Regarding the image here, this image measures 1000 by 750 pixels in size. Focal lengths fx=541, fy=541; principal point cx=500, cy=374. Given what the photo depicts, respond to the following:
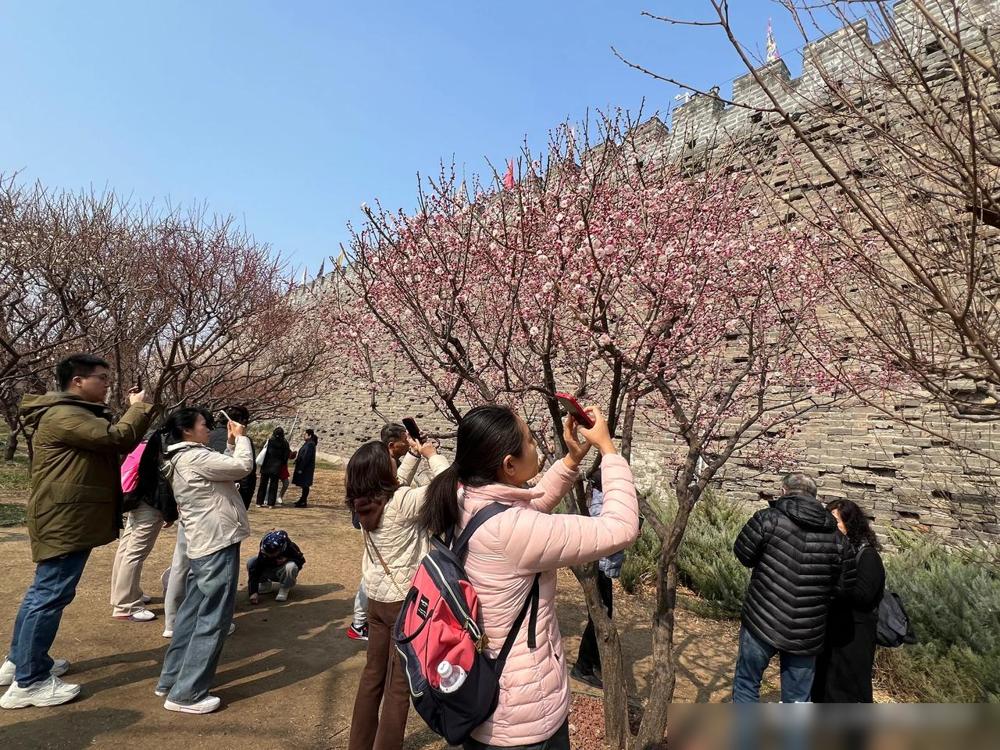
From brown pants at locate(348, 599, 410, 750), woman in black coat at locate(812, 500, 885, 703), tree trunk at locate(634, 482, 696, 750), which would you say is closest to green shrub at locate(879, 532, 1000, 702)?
woman in black coat at locate(812, 500, 885, 703)

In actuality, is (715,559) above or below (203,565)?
below

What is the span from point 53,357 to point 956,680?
11.7m

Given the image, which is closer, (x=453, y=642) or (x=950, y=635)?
(x=453, y=642)

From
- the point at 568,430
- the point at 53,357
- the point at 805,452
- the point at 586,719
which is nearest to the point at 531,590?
the point at 568,430

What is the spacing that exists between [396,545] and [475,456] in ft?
4.94

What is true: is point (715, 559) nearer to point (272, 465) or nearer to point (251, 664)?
point (251, 664)

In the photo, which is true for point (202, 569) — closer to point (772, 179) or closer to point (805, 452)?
point (805, 452)

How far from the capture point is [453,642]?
1.46 m

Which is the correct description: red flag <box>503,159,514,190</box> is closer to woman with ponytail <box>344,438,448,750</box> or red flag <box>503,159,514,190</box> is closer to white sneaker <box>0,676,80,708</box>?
woman with ponytail <box>344,438,448,750</box>

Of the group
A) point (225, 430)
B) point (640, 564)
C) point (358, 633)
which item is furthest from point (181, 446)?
point (640, 564)

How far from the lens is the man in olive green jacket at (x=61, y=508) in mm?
2857

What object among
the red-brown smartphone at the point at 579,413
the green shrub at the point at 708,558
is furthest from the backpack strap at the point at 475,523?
the green shrub at the point at 708,558

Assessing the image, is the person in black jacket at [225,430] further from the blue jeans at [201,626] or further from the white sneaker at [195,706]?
the white sneaker at [195,706]

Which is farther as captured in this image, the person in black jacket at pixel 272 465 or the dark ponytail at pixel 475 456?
the person in black jacket at pixel 272 465
